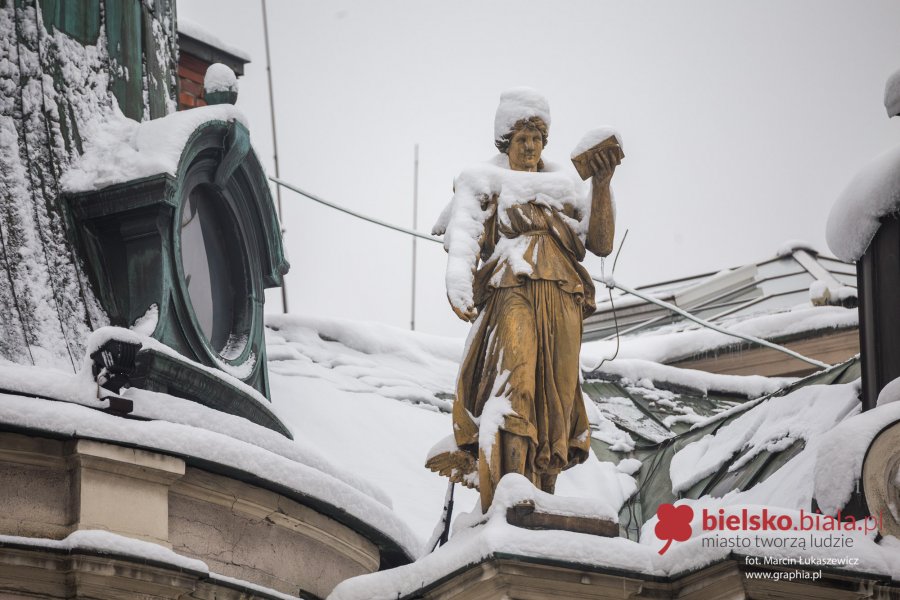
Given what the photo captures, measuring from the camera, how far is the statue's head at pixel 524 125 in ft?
38.2

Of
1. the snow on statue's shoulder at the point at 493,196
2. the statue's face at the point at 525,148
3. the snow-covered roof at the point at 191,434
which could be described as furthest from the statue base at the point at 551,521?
the snow-covered roof at the point at 191,434

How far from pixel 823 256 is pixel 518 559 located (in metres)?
20.2

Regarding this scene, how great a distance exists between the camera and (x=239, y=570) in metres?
12.9

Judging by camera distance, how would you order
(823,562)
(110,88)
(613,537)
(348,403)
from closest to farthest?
(823,562), (613,537), (110,88), (348,403)

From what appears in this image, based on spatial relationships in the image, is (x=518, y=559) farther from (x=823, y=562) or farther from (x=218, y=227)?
(x=218, y=227)

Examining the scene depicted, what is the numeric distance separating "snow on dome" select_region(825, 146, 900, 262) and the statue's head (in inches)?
118

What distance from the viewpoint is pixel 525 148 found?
11.7m

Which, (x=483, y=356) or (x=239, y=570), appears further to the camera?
(x=239, y=570)

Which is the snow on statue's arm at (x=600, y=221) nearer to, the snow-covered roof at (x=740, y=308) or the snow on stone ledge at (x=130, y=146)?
the snow on stone ledge at (x=130, y=146)

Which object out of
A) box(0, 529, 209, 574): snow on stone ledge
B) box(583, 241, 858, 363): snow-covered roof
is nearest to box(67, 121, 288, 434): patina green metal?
box(0, 529, 209, 574): snow on stone ledge

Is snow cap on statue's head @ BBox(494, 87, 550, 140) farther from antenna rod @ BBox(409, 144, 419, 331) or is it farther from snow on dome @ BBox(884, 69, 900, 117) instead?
antenna rod @ BBox(409, 144, 419, 331)

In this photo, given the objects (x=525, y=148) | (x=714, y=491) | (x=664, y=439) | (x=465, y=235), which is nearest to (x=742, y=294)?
(x=664, y=439)

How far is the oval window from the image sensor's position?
1512 centimetres

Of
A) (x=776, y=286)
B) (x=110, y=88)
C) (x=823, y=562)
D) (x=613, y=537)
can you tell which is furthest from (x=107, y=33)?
(x=776, y=286)
